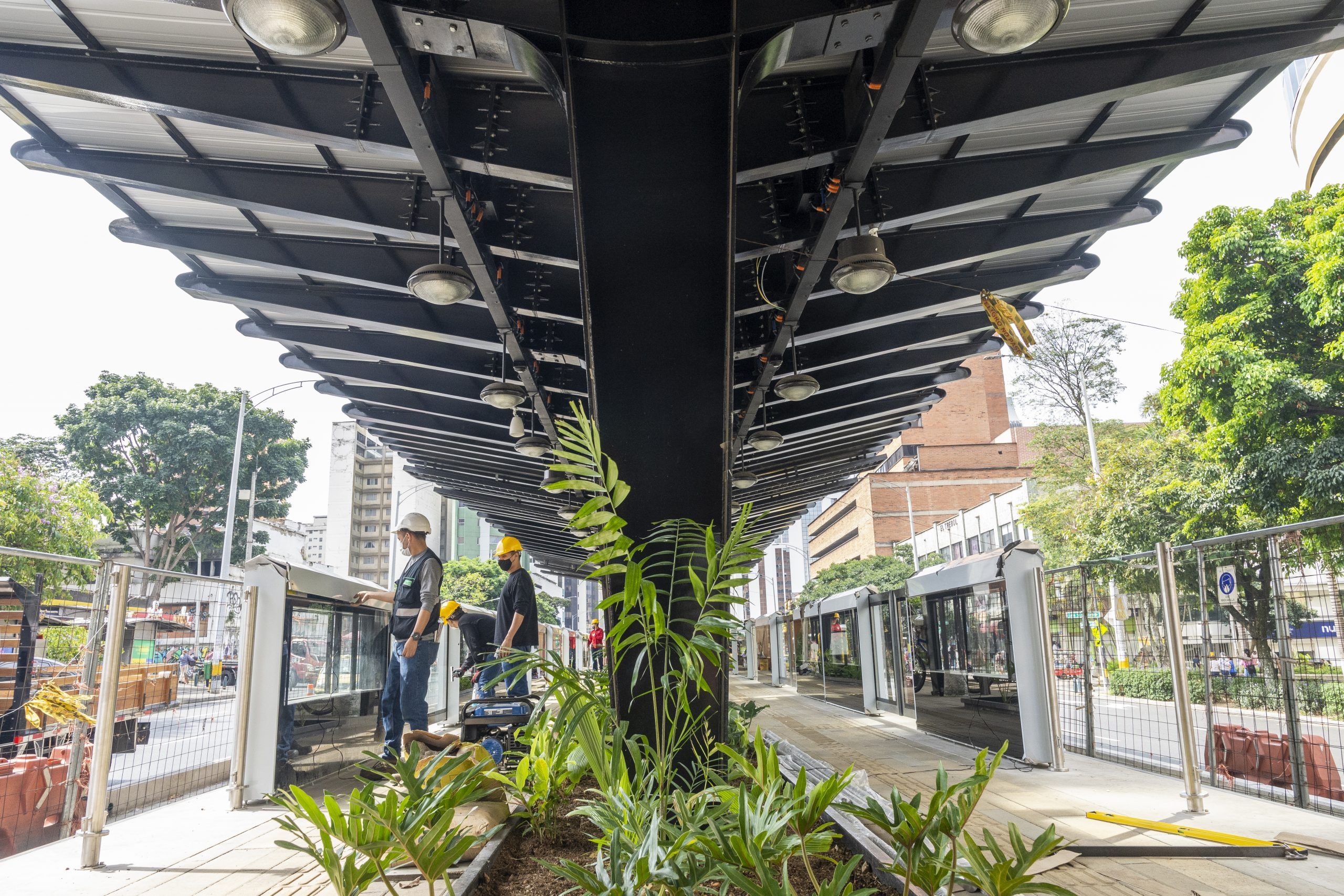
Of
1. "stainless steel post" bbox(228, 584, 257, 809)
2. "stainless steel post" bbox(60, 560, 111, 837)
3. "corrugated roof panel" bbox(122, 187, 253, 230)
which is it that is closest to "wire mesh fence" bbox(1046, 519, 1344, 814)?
"stainless steel post" bbox(228, 584, 257, 809)

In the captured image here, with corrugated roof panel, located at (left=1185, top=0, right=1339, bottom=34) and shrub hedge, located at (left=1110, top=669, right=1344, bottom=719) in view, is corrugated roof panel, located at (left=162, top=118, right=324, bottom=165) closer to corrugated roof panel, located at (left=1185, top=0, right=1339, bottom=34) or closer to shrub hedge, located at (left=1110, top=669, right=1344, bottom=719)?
corrugated roof panel, located at (left=1185, top=0, right=1339, bottom=34)

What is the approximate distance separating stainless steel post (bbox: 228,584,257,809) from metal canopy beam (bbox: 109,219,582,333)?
259 centimetres

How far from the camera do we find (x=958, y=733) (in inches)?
370

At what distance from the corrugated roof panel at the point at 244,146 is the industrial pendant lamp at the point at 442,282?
110 centimetres

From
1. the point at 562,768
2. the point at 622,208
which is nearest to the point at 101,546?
the point at 562,768

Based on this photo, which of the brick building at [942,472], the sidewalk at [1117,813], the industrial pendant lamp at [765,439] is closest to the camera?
the sidewalk at [1117,813]

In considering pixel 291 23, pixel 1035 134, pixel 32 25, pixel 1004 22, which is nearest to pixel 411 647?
pixel 291 23

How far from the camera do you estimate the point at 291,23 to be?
296 cm

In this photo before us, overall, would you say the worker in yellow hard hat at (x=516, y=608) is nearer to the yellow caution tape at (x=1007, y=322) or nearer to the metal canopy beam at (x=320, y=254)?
the metal canopy beam at (x=320, y=254)

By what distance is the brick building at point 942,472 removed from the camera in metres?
57.8

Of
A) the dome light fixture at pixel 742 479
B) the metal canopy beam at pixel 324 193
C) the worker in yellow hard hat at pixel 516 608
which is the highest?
the metal canopy beam at pixel 324 193

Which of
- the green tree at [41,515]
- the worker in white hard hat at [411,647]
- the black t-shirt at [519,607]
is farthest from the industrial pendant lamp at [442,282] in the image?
the green tree at [41,515]

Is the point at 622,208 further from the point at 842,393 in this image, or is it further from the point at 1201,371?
the point at 1201,371

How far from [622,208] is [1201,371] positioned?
15.4 meters
